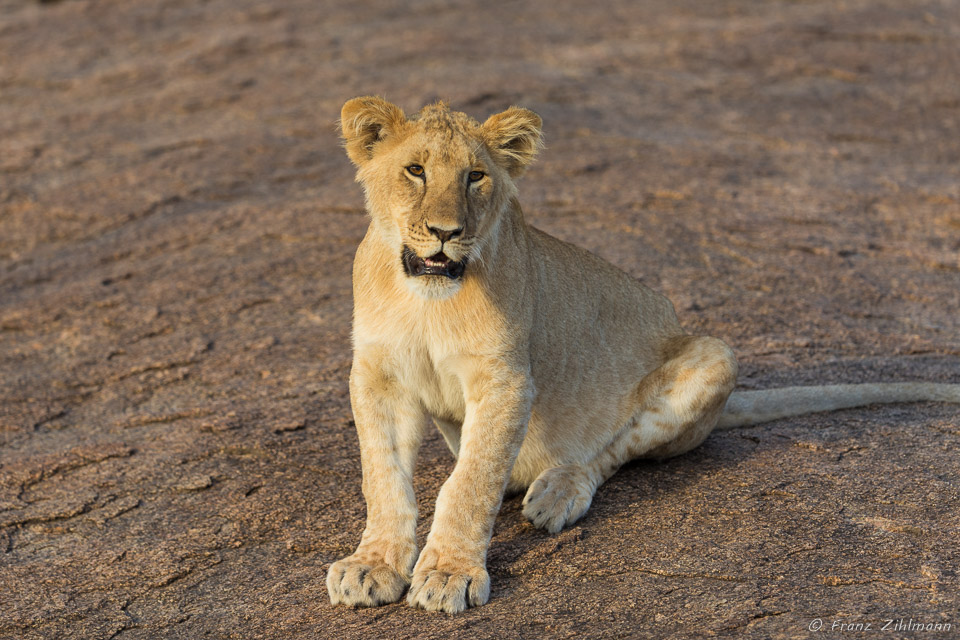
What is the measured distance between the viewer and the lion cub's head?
4547mm

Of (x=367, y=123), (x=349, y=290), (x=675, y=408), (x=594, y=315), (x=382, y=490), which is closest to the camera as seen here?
(x=382, y=490)

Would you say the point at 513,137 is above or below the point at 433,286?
above

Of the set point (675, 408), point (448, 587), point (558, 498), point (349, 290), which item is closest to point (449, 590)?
point (448, 587)

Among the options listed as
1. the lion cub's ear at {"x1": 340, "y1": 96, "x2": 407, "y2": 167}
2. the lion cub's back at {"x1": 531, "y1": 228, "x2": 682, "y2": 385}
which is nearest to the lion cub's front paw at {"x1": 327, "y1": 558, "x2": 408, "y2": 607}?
the lion cub's back at {"x1": 531, "y1": 228, "x2": 682, "y2": 385}

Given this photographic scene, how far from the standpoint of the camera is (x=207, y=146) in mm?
12188

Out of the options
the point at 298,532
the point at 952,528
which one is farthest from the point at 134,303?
the point at 952,528

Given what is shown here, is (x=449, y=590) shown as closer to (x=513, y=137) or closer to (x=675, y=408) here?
(x=675, y=408)

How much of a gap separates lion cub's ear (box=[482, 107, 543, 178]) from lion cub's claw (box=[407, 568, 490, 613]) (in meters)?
1.90

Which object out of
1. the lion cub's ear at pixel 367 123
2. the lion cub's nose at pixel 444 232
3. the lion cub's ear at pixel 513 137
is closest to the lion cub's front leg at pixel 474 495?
the lion cub's nose at pixel 444 232

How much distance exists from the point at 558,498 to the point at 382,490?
2.89 ft

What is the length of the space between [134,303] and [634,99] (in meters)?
6.73

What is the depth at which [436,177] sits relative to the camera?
15.4 feet

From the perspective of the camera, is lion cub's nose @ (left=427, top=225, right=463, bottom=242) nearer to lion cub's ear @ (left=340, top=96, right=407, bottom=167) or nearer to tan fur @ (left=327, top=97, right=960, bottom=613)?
tan fur @ (left=327, top=97, right=960, bottom=613)

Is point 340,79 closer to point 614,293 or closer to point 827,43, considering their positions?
point 827,43
